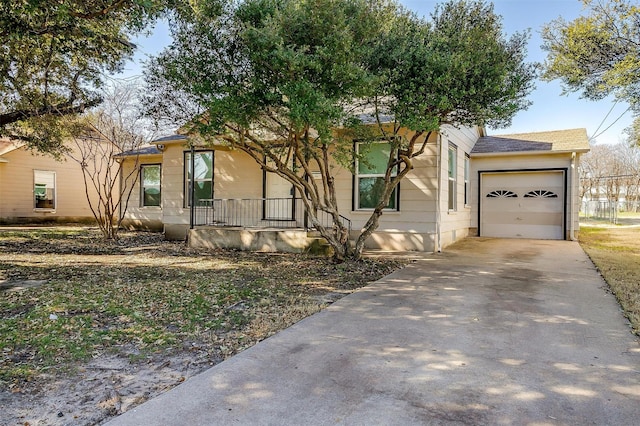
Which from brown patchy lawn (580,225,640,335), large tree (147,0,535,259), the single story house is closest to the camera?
brown patchy lawn (580,225,640,335)

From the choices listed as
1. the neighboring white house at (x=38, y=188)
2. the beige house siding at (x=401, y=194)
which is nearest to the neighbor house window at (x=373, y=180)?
→ the beige house siding at (x=401, y=194)

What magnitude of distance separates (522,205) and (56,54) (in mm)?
13596

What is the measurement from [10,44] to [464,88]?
8.00 m

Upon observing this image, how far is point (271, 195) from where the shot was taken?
1137cm

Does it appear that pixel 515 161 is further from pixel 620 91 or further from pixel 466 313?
pixel 466 313

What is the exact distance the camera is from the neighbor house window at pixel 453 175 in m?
11.1

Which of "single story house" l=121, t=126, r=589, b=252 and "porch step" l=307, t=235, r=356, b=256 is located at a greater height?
"single story house" l=121, t=126, r=589, b=252

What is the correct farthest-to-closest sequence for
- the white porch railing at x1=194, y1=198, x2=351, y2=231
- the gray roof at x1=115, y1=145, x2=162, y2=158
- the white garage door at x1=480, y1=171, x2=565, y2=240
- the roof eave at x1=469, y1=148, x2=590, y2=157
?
the gray roof at x1=115, y1=145, x2=162, y2=158, the white garage door at x1=480, y1=171, x2=565, y2=240, the roof eave at x1=469, y1=148, x2=590, y2=157, the white porch railing at x1=194, y1=198, x2=351, y2=231

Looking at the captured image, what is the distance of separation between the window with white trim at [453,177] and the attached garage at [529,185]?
2.20m

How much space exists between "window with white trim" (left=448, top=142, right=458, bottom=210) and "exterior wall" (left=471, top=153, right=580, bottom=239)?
7.67ft

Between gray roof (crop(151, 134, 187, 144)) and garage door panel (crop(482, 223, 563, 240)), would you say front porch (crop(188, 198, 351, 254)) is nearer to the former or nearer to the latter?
gray roof (crop(151, 134, 187, 144))

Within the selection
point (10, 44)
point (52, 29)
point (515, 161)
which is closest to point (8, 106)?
point (10, 44)

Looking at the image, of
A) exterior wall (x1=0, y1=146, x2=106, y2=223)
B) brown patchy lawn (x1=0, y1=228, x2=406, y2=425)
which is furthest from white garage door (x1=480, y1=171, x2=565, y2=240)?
exterior wall (x1=0, y1=146, x2=106, y2=223)

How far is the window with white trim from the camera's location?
1105 cm
